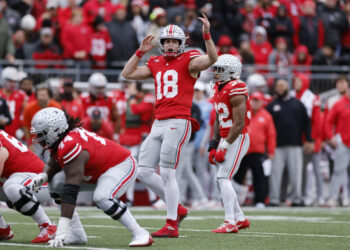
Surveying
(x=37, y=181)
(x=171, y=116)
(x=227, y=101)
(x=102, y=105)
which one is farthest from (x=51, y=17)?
(x=37, y=181)

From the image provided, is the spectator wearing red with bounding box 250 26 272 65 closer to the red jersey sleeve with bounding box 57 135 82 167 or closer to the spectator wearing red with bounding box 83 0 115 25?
the spectator wearing red with bounding box 83 0 115 25

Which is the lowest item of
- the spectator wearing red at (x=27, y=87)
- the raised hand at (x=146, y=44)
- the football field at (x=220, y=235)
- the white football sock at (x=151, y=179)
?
the football field at (x=220, y=235)

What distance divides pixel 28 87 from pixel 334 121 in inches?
200

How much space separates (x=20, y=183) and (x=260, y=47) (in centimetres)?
1110

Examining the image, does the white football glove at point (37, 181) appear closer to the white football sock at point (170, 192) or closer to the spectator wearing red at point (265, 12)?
the white football sock at point (170, 192)

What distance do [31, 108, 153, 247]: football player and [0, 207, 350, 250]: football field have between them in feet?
0.96

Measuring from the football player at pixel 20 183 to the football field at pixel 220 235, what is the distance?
0.63ft

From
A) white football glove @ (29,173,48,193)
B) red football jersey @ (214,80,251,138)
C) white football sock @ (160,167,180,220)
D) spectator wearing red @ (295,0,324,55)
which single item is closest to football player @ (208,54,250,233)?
red football jersey @ (214,80,251,138)

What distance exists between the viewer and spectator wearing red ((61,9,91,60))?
15555 millimetres

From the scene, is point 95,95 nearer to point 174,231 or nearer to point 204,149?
point 204,149

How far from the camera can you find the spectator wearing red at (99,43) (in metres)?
15.7

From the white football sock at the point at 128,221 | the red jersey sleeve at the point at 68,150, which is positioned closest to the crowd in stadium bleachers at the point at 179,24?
the red jersey sleeve at the point at 68,150

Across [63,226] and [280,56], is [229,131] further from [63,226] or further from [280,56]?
[280,56]

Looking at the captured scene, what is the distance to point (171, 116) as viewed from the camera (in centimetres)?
783
